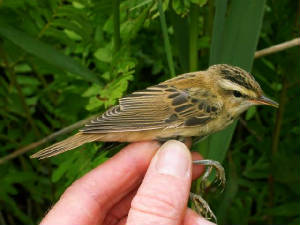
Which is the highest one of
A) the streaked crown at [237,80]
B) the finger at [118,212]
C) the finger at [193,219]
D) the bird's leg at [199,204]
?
the streaked crown at [237,80]

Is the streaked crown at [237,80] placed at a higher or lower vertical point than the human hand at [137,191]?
higher

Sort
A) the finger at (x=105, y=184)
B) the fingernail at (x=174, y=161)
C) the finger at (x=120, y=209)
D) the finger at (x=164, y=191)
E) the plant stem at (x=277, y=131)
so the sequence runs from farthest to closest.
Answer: the plant stem at (x=277, y=131) < the finger at (x=120, y=209) < the finger at (x=105, y=184) < the fingernail at (x=174, y=161) < the finger at (x=164, y=191)

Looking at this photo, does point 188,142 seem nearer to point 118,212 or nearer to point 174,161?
point 174,161

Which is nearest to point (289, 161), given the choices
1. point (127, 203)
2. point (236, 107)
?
point (236, 107)

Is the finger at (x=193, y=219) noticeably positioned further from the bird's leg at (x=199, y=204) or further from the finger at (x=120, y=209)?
the finger at (x=120, y=209)

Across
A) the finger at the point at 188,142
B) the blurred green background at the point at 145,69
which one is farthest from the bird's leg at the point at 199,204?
the finger at the point at 188,142

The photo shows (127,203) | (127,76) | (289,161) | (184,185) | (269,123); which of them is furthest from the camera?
(269,123)

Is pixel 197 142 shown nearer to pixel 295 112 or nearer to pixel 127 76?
pixel 127 76

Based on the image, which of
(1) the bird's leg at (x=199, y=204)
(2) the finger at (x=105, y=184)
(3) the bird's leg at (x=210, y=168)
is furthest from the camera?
(1) the bird's leg at (x=199, y=204)

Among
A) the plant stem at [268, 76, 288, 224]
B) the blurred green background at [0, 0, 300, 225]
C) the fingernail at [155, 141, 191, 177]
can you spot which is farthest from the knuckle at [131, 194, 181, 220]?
the plant stem at [268, 76, 288, 224]
